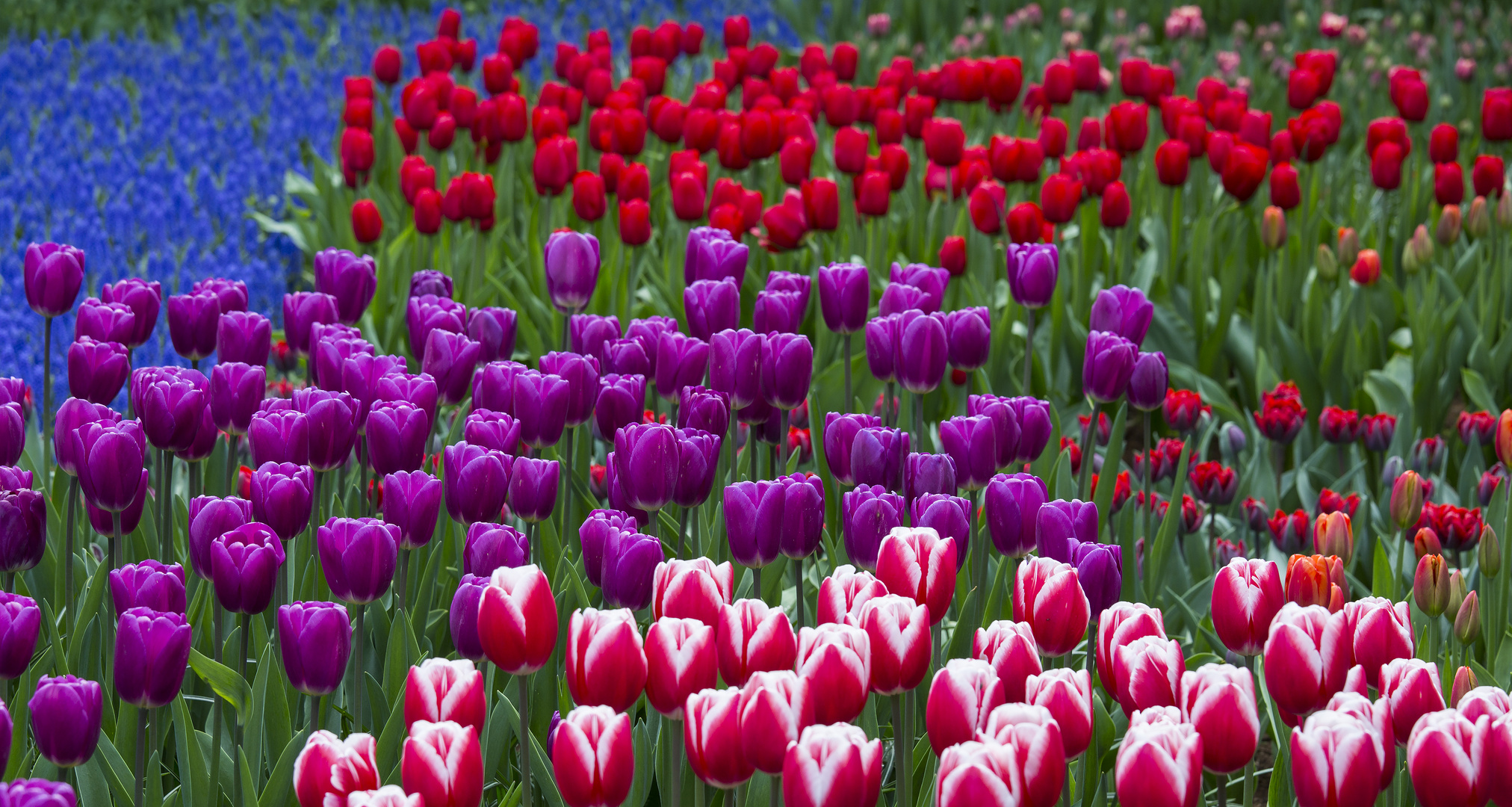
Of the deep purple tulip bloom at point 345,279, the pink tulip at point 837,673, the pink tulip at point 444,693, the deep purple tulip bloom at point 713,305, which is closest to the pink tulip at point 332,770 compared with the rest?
the pink tulip at point 444,693

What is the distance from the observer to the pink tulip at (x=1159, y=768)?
137 cm

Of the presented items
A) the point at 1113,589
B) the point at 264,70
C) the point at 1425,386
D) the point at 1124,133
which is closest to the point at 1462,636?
the point at 1113,589

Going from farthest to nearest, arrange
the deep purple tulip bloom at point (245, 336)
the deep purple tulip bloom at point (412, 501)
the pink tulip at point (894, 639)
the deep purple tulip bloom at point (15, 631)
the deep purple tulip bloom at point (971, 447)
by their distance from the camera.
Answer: the deep purple tulip bloom at point (245, 336)
the deep purple tulip bloom at point (971, 447)
the deep purple tulip bloom at point (412, 501)
the deep purple tulip bloom at point (15, 631)
the pink tulip at point (894, 639)

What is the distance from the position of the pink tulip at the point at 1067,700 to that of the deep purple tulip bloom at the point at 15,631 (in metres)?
1.15

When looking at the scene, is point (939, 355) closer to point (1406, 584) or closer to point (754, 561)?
point (754, 561)

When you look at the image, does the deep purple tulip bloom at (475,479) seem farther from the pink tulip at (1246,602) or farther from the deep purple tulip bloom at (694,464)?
the pink tulip at (1246,602)

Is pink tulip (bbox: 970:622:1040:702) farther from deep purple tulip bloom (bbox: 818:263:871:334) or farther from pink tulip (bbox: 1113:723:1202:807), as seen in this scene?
deep purple tulip bloom (bbox: 818:263:871:334)

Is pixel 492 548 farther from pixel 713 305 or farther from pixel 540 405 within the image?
pixel 713 305

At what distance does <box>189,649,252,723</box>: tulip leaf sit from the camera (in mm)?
1962

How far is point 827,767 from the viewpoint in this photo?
4.50 ft

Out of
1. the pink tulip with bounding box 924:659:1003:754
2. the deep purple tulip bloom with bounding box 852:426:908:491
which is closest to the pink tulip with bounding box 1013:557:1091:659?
the pink tulip with bounding box 924:659:1003:754

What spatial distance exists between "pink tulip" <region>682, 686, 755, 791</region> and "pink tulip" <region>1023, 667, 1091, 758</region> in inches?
12.3

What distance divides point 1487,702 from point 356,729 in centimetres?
135

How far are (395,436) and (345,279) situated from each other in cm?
93
